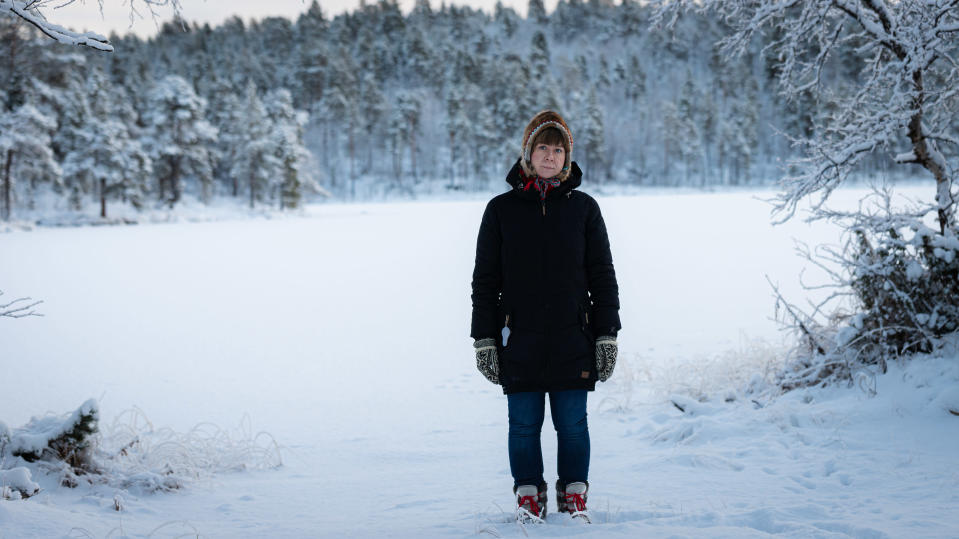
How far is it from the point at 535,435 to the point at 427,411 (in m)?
3.62

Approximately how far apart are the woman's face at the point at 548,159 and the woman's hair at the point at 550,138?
0.02 meters

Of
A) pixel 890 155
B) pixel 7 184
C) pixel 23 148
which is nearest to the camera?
pixel 890 155

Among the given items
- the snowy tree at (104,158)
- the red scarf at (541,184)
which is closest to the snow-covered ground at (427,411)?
the red scarf at (541,184)

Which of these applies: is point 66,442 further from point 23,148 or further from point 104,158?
point 104,158

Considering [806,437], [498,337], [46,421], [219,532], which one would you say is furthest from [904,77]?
[46,421]

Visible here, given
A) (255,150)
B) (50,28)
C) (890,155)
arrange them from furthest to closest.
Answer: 1. (255,150)
2. (890,155)
3. (50,28)

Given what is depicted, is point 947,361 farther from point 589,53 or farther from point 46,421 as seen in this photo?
point 589,53

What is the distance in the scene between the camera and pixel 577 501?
2.99 m

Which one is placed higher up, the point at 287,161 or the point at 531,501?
the point at 287,161

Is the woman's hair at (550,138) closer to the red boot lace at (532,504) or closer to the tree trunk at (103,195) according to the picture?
the red boot lace at (532,504)

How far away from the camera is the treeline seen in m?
37.1

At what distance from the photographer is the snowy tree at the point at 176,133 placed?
39562 millimetres

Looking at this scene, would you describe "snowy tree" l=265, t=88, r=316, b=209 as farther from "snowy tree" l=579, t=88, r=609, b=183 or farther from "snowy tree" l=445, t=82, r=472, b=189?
"snowy tree" l=579, t=88, r=609, b=183

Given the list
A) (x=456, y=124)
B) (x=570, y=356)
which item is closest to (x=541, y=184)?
(x=570, y=356)
